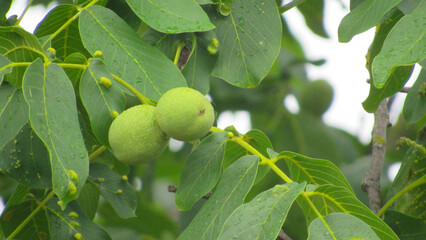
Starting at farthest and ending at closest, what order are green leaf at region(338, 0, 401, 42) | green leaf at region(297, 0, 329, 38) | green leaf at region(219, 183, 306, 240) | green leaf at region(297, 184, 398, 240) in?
green leaf at region(297, 0, 329, 38) < green leaf at region(338, 0, 401, 42) < green leaf at region(297, 184, 398, 240) < green leaf at region(219, 183, 306, 240)

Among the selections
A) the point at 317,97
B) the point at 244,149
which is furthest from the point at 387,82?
the point at 317,97

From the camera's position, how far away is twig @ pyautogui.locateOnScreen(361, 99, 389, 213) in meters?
2.05

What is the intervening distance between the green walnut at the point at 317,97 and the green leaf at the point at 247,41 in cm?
159

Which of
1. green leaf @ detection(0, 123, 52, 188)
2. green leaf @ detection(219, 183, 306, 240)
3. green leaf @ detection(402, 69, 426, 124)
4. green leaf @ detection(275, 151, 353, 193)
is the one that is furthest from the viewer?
green leaf @ detection(402, 69, 426, 124)

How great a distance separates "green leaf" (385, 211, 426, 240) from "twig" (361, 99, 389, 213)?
1.08ft

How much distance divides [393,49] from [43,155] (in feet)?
2.92

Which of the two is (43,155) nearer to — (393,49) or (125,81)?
(125,81)

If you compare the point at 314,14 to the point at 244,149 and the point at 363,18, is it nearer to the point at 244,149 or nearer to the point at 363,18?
the point at 363,18

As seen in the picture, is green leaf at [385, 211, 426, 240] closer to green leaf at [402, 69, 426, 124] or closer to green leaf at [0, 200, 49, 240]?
green leaf at [402, 69, 426, 124]

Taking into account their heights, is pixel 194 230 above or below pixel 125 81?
below

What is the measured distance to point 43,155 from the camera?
160 centimetres

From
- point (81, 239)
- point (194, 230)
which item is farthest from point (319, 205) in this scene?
point (81, 239)

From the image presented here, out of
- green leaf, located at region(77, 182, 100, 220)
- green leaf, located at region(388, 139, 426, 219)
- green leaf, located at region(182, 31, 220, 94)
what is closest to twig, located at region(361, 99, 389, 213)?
green leaf, located at region(388, 139, 426, 219)

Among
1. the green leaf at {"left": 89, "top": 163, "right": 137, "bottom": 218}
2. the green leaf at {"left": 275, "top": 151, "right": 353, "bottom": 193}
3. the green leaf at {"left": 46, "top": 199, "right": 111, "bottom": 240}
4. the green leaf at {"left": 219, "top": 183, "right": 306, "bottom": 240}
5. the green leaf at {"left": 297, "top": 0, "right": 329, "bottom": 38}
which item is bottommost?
the green leaf at {"left": 89, "top": 163, "right": 137, "bottom": 218}
